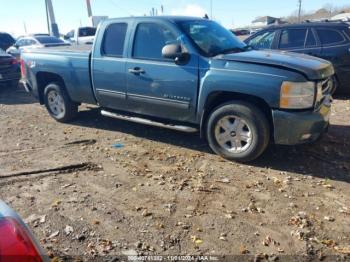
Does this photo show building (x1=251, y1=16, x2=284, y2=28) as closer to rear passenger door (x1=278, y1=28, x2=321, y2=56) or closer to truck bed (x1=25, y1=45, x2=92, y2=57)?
rear passenger door (x1=278, y1=28, x2=321, y2=56)

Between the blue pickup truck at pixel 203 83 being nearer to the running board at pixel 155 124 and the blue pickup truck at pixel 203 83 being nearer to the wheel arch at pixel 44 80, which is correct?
the running board at pixel 155 124

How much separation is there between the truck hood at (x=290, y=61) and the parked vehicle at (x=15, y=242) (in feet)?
12.0

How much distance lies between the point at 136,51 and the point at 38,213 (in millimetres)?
2885

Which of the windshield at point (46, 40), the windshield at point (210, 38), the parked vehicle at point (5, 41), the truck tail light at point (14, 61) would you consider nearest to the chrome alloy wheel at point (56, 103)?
the windshield at point (210, 38)

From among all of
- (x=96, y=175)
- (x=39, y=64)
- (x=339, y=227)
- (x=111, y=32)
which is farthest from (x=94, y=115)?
(x=339, y=227)

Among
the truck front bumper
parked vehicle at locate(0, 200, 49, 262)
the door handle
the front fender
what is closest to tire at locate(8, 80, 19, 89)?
the door handle

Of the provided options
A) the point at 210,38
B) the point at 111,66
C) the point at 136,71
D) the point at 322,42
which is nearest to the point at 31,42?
the point at 111,66

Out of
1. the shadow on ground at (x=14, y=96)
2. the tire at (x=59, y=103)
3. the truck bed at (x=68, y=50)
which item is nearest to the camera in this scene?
the truck bed at (x=68, y=50)

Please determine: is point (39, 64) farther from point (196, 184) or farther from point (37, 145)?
point (196, 184)

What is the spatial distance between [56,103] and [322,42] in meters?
5.91

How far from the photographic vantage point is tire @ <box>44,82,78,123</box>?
7.11 meters

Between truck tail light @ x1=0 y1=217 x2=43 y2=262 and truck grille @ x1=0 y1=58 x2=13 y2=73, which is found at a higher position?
truck tail light @ x1=0 y1=217 x2=43 y2=262

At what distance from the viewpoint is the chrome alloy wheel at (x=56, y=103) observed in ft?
23.7

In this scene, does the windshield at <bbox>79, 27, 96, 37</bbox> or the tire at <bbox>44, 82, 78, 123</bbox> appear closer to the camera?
the tire at <bbox>44, 82, 78, 123</bbox>
